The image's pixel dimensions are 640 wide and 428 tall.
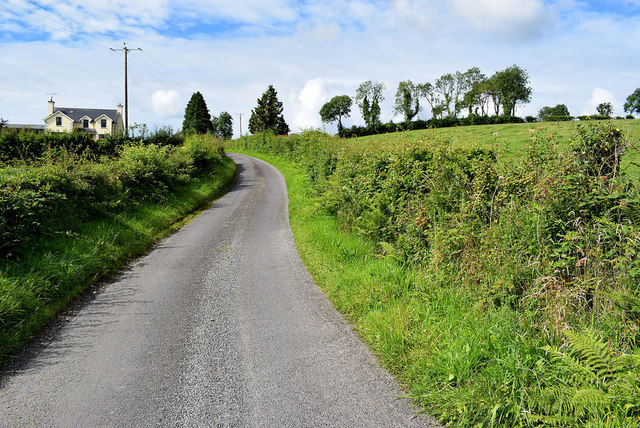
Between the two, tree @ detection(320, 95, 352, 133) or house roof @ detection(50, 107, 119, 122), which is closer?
house roof @ detection(50, 107, 119, 122)

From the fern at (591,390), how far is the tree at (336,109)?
113 m

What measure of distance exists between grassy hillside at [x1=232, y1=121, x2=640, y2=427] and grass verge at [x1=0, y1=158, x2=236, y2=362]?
4265mm

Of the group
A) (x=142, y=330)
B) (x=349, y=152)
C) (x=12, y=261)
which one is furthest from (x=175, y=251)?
(x=349, y=152)

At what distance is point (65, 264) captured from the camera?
704cm

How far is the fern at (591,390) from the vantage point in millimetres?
2744

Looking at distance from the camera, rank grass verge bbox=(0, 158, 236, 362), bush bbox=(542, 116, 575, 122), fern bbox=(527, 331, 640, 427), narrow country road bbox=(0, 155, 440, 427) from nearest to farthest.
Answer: fern bbox=(527, 331, 640, 427), narrow country road bbox=(0, 155, 440, 427), grass verge bbox=(0, 158, 236, 362), bush bbox=(542, 116, 575, 122)

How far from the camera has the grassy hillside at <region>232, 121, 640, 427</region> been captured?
3.10 m

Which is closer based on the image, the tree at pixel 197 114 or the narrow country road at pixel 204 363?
the narrow country road at pixel 204 363

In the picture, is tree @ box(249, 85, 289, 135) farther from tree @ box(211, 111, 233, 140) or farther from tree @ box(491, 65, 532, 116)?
tree @ box(491, 65, 532, 116)

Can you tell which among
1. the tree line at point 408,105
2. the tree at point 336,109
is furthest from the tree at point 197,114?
the tree at point 336,109

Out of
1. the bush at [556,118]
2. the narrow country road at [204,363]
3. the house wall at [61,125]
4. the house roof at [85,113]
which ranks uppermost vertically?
the house roof at [85,113]

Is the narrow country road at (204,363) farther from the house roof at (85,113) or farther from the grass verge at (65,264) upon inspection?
the house roof at (85,113)

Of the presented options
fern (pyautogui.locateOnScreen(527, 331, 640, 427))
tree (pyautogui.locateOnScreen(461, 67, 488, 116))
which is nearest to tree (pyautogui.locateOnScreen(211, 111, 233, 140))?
tree (pyautogui.locateOnScreen(461, 67, 488, 116))

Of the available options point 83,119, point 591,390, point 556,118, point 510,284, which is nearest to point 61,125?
point 83,119
